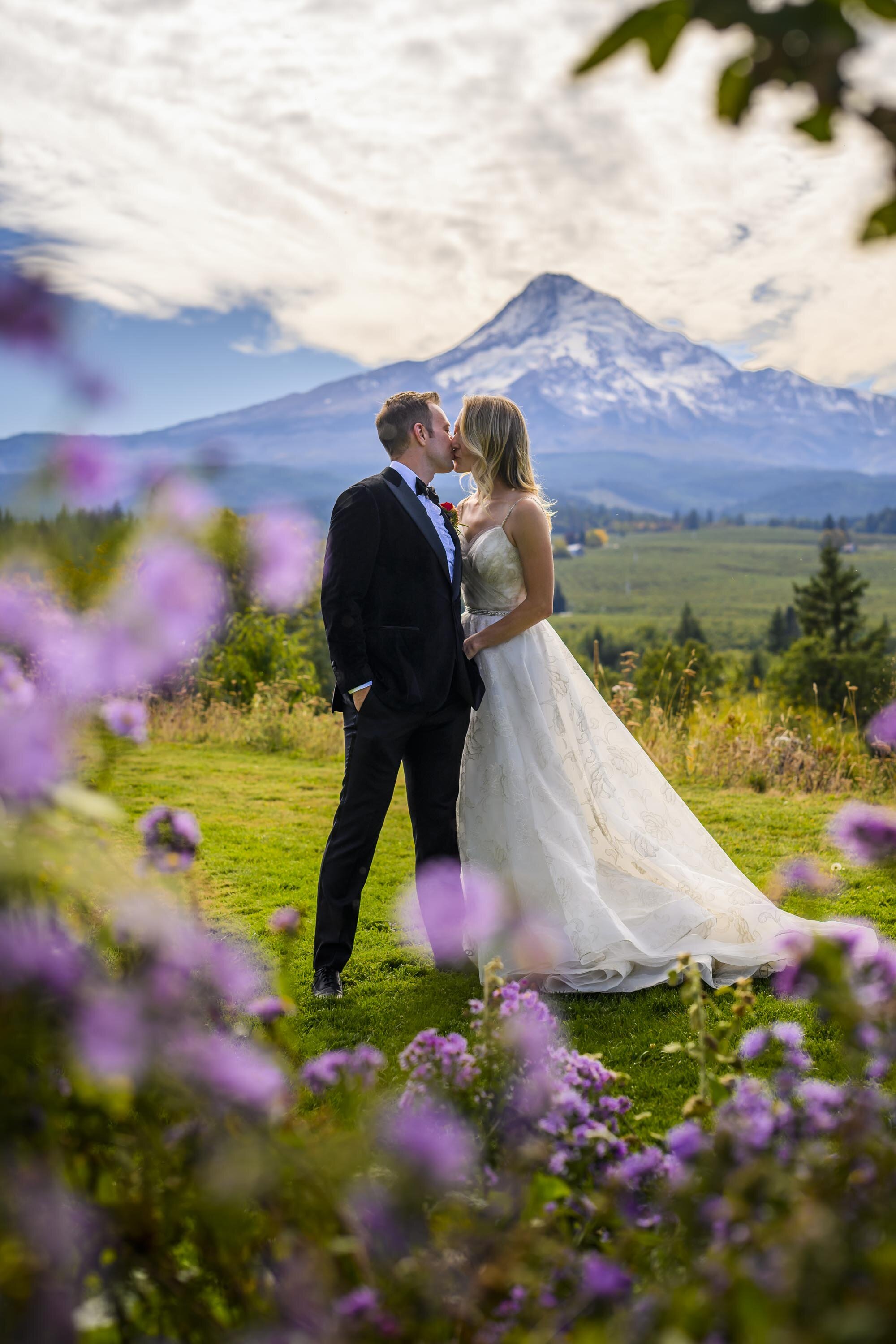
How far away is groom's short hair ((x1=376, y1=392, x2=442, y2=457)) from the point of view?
410 centimetres

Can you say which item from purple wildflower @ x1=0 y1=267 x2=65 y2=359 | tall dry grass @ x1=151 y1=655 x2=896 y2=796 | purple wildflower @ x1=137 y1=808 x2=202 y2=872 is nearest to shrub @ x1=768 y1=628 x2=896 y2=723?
tall dry grass @ x1=151 y1=655 x2=896 y2=796

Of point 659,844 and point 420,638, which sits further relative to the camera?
point 659,844

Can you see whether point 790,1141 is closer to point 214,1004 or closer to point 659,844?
point 214,1004

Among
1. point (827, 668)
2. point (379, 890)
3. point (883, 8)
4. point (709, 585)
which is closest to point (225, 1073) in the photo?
point (883, 8)

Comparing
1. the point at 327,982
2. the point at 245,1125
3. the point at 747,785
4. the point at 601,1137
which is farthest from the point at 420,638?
the point at 747,785

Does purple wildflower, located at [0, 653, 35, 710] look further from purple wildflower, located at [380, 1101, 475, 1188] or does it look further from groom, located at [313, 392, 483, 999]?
groom, located at [313, 392, 483, 999]

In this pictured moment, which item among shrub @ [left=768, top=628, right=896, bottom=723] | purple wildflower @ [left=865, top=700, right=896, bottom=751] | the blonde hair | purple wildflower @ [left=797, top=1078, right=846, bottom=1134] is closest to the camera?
purple wildflower @ [left=797, top=1078, right=846, bottom=1134]

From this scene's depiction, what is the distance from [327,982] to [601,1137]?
2566mm

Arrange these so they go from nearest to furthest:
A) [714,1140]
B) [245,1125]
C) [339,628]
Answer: [245,1125] < [714,1140] < [339,628]

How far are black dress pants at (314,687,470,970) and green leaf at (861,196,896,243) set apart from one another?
10.1 ft

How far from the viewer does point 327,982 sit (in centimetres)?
404

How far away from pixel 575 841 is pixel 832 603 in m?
50.6

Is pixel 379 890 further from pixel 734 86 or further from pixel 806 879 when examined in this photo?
pixel 734 86

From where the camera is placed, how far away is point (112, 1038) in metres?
1.05
